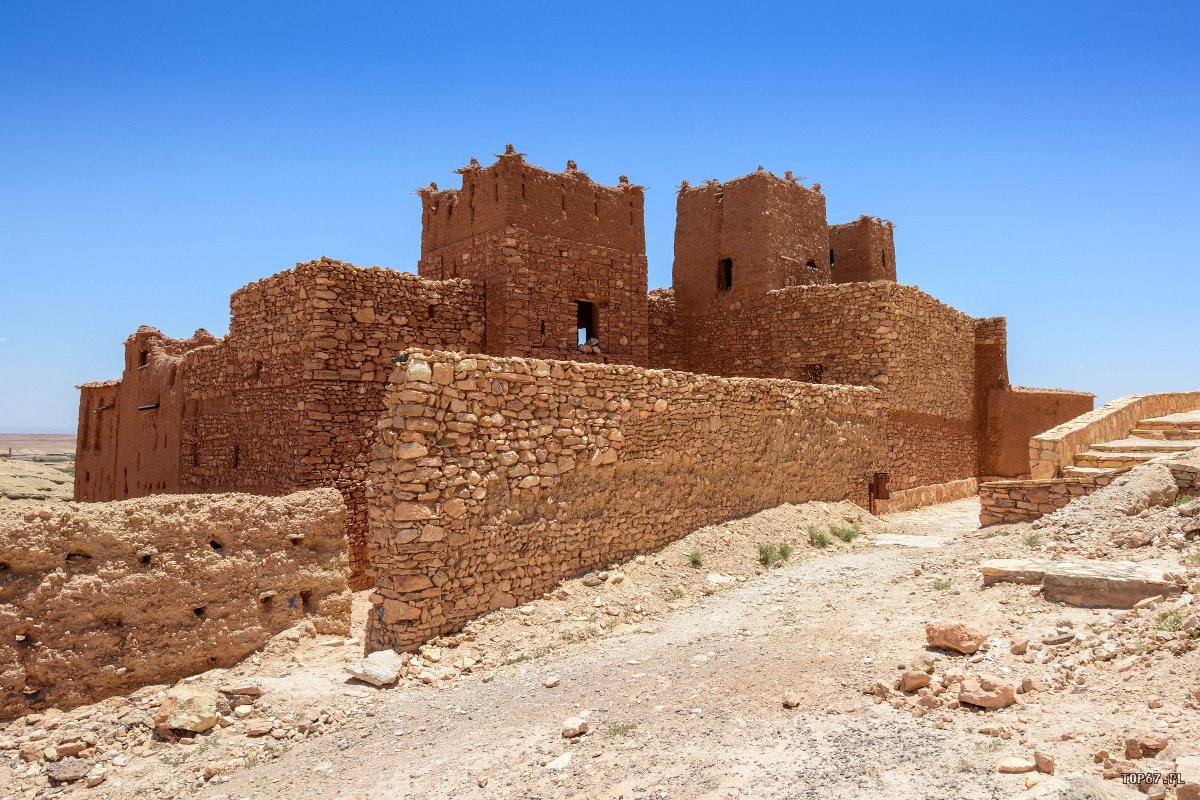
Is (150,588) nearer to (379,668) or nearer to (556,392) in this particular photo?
(379,668)

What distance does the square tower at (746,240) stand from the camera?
1734 centimetres

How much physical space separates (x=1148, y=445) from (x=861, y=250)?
10494 mm

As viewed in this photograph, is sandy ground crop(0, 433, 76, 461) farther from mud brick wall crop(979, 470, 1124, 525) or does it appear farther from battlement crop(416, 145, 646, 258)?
mud brick wall crop(979, 470, 1124, 525)

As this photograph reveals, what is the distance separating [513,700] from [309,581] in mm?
2993

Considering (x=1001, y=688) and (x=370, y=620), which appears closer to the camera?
(x=1001, y=688)

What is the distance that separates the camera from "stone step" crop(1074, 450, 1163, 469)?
10.7 m

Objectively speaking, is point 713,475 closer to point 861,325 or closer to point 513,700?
point 513,700

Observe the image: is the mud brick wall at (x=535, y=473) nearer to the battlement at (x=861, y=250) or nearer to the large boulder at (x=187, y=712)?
the large boulder at (x=187, y=712)

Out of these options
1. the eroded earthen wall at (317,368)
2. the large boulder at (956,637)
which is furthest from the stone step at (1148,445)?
the eroded earthen wall at (317,368)

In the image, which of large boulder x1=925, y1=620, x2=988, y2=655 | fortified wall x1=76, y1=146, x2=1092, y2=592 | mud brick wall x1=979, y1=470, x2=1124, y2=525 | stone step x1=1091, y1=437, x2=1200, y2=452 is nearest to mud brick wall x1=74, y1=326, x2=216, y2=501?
fortified wall x1=76, y1=146, x2=1092, y2=592

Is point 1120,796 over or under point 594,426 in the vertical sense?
under

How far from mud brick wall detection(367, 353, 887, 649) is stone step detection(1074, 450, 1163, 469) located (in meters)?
4.24

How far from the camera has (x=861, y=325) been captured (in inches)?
627

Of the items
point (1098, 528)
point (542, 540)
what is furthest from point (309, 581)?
point (1098, 528)
